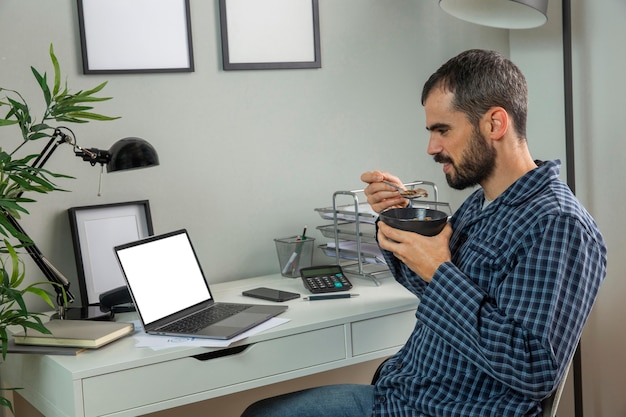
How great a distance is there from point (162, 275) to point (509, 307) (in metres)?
0.90

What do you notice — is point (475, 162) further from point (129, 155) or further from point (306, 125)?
point (306, 125)

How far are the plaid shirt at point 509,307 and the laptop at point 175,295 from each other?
43 cm

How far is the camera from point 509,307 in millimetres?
1387

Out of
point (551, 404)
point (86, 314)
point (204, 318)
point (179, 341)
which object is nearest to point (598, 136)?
point (551, 404)

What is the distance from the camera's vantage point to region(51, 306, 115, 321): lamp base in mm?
1873

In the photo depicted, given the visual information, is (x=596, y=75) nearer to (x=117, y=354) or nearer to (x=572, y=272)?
(x=572, y=272)

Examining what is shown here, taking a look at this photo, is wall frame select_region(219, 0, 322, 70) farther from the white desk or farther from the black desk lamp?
the white desk

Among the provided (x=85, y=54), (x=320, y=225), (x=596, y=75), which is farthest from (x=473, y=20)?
(x=85, y=54)

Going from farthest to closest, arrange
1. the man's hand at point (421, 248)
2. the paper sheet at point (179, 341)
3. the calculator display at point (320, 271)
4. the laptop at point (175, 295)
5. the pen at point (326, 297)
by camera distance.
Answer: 1. the calculator display at point (320, 271)
2. the pen at point (326, 297)
3. the laptop at point (175, 295)
4. the paper sheet at point (179, 341)
5. the man's hand at point (421, 248)

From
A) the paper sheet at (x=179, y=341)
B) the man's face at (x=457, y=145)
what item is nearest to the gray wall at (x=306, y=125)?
the paper sheet at (x=179, y=341)

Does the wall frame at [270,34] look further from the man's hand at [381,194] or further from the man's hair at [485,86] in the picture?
the man's hair at [485,86]

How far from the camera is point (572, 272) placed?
1385 mm

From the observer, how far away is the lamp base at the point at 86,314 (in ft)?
6.15

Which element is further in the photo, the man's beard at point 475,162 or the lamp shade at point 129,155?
the lamp shade at point 129,155
